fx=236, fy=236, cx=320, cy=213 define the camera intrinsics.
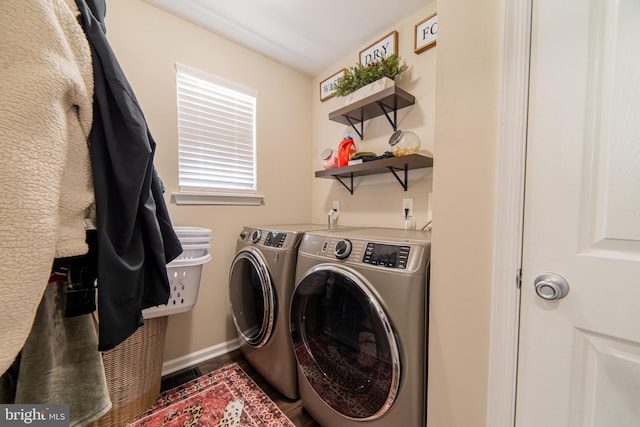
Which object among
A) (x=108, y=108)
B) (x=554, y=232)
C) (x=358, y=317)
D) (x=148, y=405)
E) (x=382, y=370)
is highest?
(x=108, y=108)

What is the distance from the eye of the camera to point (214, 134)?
1748 mm

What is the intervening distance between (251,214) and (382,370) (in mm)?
1432

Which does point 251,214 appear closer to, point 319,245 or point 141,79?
point 319,245

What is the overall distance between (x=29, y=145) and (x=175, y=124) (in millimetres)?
1386

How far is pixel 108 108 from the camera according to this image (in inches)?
21.1

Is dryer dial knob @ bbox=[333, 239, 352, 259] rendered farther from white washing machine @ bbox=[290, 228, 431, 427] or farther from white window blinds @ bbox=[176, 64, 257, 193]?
white window blinds @ bbox=[176, 64, 257, 193]

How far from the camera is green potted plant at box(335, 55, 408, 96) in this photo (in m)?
1.50

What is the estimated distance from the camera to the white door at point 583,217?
1.86 feet

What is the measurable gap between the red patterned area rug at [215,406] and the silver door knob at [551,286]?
1264mm

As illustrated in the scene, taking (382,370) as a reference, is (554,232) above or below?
above

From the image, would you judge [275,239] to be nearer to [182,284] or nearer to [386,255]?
[182,284]

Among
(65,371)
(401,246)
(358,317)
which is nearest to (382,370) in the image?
(358,317)

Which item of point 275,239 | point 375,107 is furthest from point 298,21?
point 275,239

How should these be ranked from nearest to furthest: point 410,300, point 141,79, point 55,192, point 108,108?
point 55,192 < point 108,108 < point 410,300 < point 141,79
